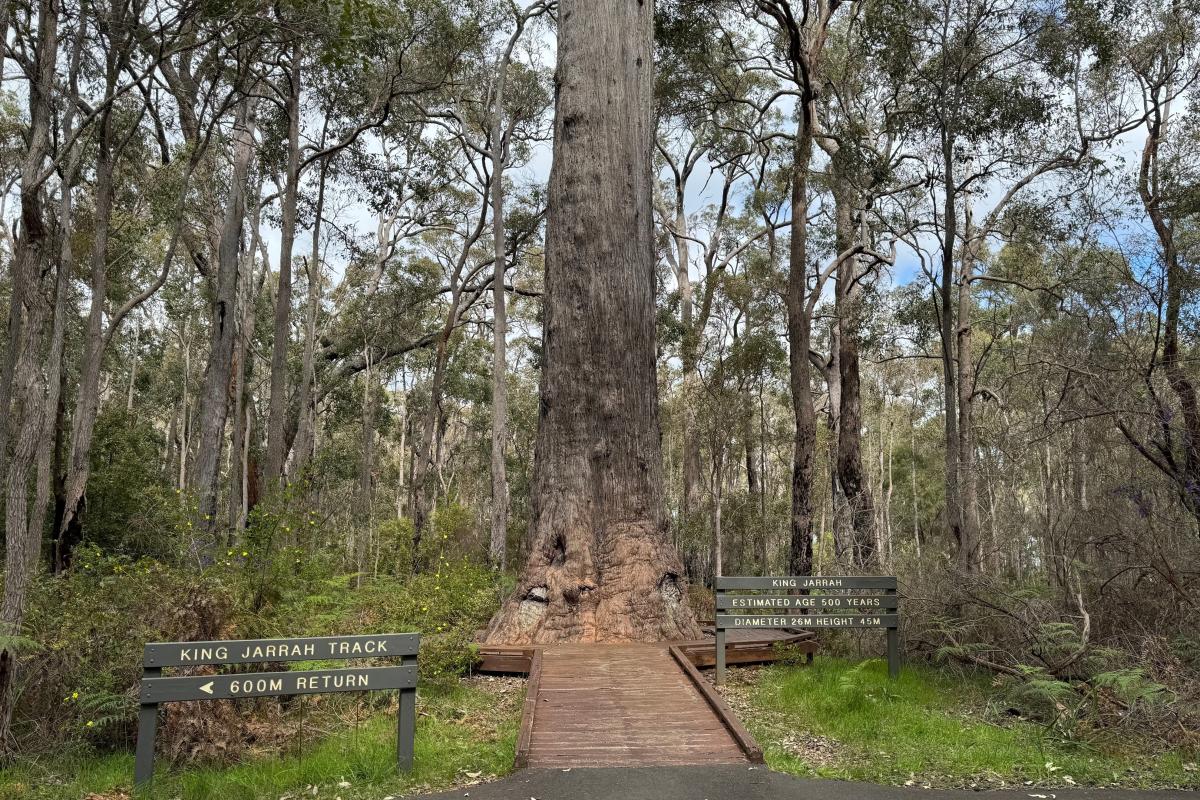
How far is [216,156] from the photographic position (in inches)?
709

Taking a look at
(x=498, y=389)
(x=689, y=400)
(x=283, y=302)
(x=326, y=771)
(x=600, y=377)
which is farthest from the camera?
(x=689, y=400)

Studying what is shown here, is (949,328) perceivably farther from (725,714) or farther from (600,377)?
(725,714)

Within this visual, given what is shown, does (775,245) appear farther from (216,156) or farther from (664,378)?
(216,156)

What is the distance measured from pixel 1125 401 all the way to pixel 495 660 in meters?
6.52

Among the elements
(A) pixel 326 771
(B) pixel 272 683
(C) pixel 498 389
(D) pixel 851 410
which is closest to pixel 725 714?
(A) pixel 326 771

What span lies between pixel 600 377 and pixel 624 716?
3.95 metres

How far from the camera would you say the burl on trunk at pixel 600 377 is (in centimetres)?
769

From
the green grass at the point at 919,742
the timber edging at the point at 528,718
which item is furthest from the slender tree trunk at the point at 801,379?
the timber edging at the point at 528,718

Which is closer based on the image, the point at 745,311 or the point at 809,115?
the point at 809,115

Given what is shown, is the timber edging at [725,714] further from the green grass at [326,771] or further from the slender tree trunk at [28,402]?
the slender tree trunk at [28,402]

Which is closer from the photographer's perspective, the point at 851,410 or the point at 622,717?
the point at 622,717

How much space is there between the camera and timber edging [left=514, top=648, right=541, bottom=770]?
424cm

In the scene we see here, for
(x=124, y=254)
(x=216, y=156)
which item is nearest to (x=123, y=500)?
(x=124, y=254)

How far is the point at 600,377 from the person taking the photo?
325 inches
